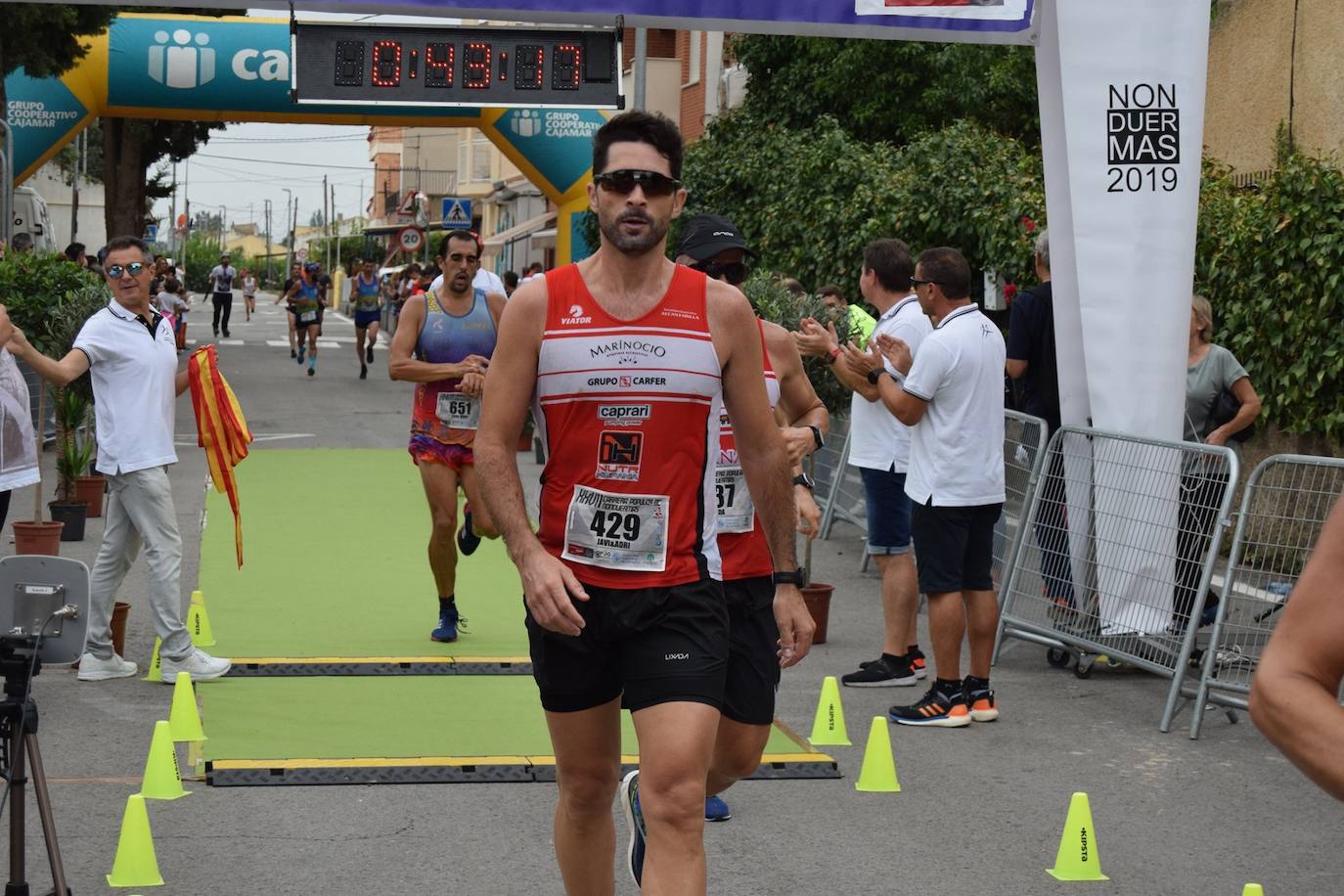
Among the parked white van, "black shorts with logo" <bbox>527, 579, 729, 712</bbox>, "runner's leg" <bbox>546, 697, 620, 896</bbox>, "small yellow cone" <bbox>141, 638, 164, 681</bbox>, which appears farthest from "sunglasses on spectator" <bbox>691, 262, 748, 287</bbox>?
the parked white van

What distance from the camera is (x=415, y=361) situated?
915 cm

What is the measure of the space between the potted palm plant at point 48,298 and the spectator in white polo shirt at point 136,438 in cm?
472

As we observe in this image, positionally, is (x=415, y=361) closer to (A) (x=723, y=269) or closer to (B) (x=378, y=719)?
(B) (x=378, y=719)

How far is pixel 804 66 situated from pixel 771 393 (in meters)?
19.8

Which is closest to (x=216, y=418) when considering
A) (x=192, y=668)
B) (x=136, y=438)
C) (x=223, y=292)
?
(x=136, y=438)

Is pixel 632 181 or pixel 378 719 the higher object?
pixel 632 181

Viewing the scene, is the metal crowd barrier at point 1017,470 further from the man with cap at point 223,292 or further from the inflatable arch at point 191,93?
the man with cap at point 223,292

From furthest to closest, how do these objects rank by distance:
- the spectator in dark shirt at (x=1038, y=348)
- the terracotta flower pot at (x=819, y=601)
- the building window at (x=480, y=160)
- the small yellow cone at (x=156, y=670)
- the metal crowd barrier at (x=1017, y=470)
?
the building window at (x=480, y=160) < the spectator in dark shirt at (x=1038, y=348) < the terracotta flower pot at (x=819, y=601) < the metal crowd barrier at (x=1017, y=470) < the small yellow cone at (x=156, y=670)

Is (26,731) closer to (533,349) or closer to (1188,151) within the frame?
(533,349)

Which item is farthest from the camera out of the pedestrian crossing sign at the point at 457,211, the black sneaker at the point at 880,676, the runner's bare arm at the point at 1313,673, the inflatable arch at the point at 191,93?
the pedestrian crossing sign at the point at 457,211

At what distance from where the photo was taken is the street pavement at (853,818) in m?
5.66

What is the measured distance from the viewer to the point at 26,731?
4543 millimetres

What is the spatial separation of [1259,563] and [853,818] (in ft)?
8.23

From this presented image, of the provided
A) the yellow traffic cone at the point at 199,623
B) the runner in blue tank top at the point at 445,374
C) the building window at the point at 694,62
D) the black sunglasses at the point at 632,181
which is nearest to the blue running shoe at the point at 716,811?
the black sunglasses at the point at 632,181
